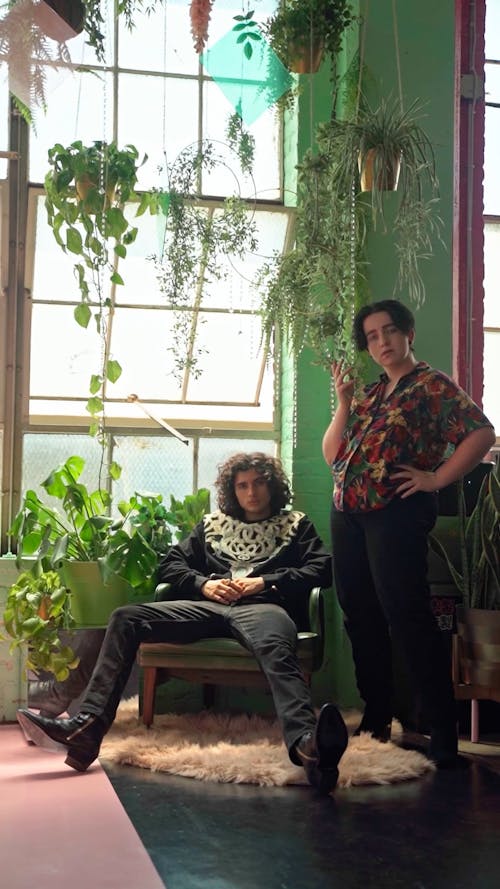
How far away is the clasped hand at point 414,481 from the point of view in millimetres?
3600

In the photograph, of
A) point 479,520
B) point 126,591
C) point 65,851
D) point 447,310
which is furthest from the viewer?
point 447,310

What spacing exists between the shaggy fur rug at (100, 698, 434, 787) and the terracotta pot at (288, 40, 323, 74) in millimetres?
2586

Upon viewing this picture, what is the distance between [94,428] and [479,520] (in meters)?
1.71

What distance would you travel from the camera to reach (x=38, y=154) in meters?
4.77

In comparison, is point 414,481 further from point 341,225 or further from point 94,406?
point 94,406

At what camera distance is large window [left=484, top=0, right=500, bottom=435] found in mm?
5000

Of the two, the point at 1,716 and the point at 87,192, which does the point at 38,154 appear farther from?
the point at 1,716

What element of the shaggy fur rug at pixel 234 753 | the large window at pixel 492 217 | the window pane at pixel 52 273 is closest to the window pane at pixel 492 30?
the large window at pixel 492 217

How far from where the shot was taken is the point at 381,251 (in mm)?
4652

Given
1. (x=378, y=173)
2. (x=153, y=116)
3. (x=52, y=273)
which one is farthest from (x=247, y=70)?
(x=52, y=273)

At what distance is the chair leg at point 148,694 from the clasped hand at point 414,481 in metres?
1.22

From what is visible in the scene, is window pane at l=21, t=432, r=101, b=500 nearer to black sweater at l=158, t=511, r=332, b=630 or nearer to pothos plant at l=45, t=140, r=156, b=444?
pothos plant at l=45, t=140, r=156, b=444

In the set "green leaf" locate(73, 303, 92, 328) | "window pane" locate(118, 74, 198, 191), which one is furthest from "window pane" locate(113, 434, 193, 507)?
"window pane" locate(118, 74, 198, 191)

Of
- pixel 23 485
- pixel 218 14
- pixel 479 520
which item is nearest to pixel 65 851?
pixel 479 520
